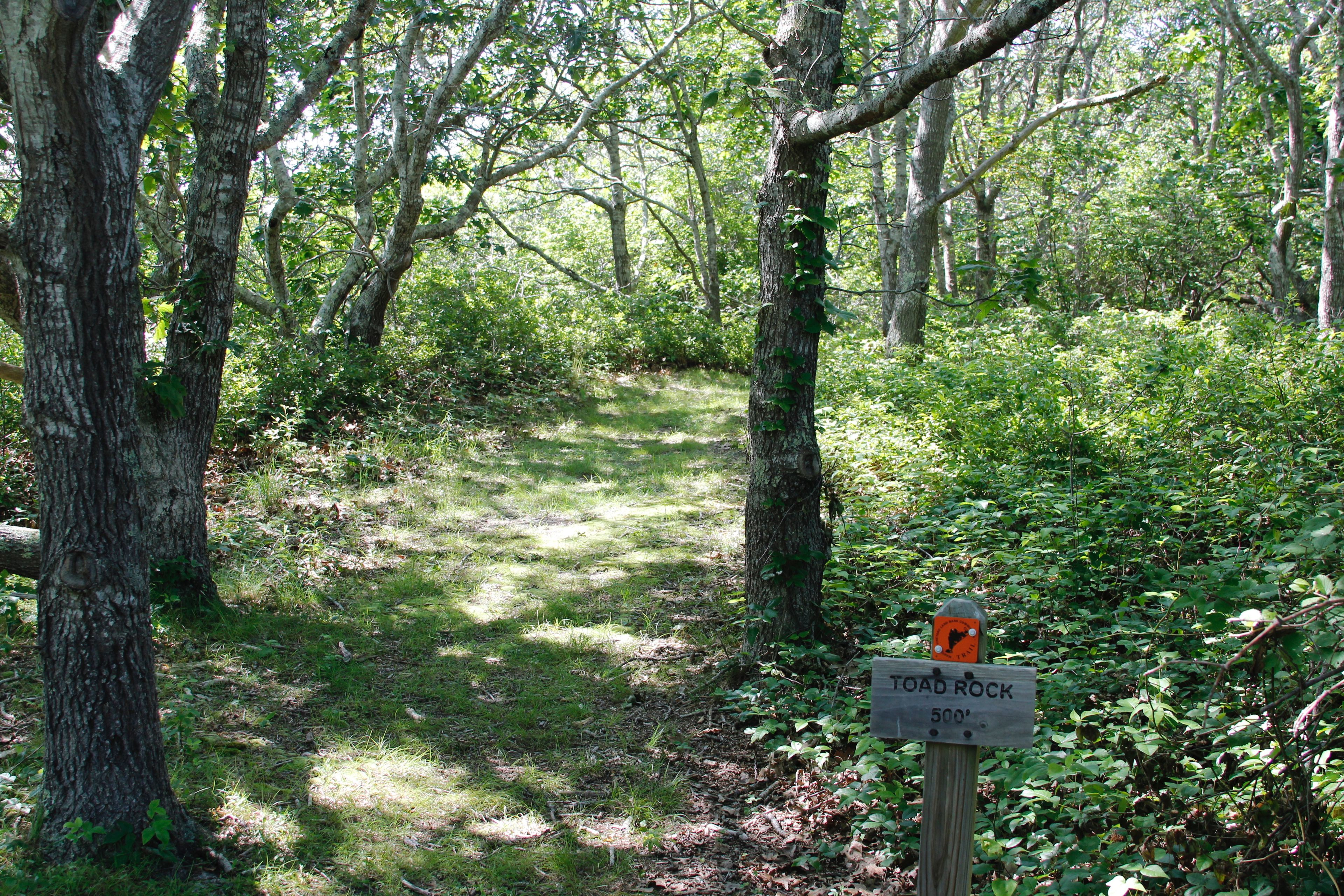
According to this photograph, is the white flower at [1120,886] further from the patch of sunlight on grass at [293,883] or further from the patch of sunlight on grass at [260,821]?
the patch of sunlight on grass at [260,821]

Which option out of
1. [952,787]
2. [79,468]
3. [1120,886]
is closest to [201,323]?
[79,468]

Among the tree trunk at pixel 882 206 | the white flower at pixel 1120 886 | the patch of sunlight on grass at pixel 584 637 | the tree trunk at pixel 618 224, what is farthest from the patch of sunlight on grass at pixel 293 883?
the tree trunk at pixel 618 224

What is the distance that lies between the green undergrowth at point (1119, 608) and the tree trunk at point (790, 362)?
37 cm

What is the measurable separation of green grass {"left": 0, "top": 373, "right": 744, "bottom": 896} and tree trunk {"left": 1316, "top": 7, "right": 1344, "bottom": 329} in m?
7.64

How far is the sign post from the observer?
244cm

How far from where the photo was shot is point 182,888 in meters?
3.15

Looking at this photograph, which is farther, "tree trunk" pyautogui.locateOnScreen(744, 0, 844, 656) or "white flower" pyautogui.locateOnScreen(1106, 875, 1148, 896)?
"tree trunk" pyautogui.locateOnScreen(744, 0, 844, 656)

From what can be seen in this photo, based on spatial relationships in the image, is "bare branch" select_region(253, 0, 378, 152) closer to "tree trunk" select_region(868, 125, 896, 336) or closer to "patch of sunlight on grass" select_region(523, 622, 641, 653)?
"patch of sunlight on grass" select_region(523, 622, 641, 653)

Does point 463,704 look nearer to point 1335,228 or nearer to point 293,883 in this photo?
point 293,883

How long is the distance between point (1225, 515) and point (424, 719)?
454 centimetres

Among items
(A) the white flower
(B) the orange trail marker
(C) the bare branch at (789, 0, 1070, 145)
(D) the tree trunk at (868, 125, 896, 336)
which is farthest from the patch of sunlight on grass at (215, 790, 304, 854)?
(D) the tree trunk at (868, 125, 896, 336)

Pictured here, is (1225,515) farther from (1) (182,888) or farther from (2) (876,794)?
(1) (182,888)

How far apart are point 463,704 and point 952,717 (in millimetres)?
3299

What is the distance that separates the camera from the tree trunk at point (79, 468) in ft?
10.3
